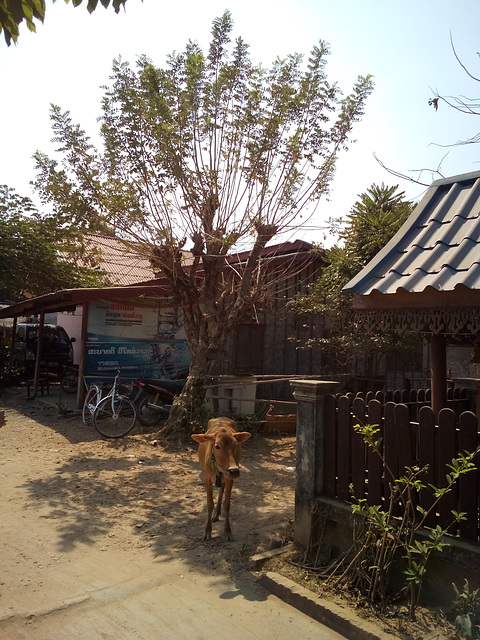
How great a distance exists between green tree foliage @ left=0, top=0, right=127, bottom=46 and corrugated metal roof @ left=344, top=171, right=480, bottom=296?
2.74 meters

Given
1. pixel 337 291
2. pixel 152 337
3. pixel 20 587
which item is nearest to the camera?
pixel 20 587

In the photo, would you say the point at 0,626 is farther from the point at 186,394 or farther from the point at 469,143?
the point at 186,394

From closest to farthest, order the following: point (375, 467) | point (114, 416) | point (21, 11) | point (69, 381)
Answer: point (21, 11) → point (375, 467) → point (114, 416) → point (69, 381)

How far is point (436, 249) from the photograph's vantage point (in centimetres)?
396

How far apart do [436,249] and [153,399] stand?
7838mm

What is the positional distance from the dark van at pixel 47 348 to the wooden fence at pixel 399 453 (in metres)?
12.7

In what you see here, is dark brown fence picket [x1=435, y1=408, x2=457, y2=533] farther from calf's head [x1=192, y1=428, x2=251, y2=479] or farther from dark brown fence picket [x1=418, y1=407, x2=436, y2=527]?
calf's head [x1=192, y1=428, x2=251, y2=479]

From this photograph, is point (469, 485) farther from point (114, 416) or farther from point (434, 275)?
point (114, 416)

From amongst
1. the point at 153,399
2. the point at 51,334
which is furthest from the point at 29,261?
the point at 153,399

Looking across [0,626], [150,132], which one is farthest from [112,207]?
[0,626]

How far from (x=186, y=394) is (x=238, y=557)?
16.6 ft

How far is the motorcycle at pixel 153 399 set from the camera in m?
10.4

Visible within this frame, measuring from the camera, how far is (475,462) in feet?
11.8

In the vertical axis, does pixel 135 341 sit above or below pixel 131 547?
above
